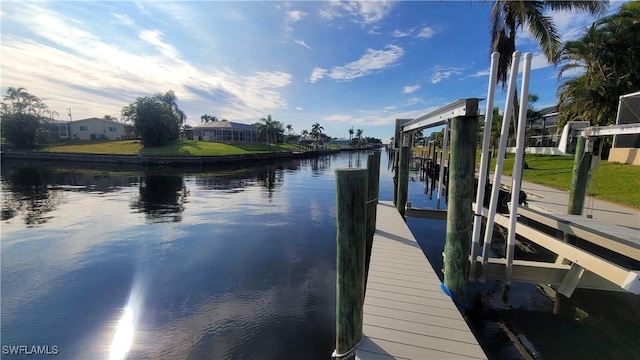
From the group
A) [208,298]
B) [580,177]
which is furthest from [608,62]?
[208,298]

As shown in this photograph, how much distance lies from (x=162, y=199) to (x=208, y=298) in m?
14.1

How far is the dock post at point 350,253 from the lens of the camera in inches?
140

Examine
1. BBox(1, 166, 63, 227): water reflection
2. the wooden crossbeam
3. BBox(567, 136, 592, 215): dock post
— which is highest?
BBox(567, 136, 592, 215): dock post

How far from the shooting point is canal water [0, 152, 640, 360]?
5.20m

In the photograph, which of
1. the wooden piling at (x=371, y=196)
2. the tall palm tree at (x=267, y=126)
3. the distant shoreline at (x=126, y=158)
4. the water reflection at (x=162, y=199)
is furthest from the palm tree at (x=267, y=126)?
the wooden piling at (x=371, y=196)

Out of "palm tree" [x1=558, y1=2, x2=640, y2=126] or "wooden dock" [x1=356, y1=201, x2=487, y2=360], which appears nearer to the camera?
"wooden dock" [x1=356, y1=201, x2=487, y2=360]

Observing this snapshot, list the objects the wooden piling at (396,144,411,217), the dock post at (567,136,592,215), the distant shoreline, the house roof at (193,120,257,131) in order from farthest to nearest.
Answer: the house roof at (193,120,257,131)
the distant shoreline
the wooden piling at (396,144,411,217)
the dock post at (567,136,592,215)

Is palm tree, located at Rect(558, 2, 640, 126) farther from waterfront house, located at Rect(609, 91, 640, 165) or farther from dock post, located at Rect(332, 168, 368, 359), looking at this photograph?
dock post, located at Rect(332, 168, 368, 359)

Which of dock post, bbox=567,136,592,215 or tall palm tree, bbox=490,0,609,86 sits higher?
tall palm tree, bbox=490,0,609,86

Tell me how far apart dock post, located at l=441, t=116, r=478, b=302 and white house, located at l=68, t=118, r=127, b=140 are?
8508cm

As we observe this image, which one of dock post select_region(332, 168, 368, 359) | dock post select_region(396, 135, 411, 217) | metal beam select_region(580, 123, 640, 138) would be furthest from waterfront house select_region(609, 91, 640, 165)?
dock post select_region(332, 168, 368, 359)

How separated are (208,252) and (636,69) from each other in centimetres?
3309

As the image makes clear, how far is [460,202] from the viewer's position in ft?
15.6

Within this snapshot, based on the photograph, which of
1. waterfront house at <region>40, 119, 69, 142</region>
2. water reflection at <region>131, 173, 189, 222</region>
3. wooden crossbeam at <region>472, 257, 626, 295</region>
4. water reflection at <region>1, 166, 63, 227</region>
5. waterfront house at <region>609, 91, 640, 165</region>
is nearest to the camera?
wooden crossbeam at <region>472, 257, 626, 295</region>
